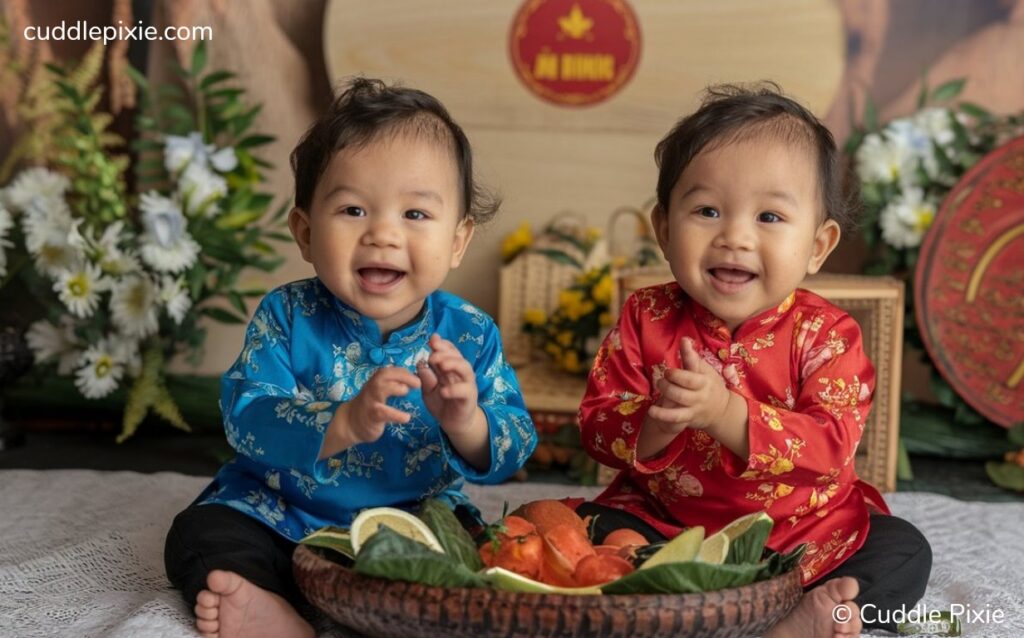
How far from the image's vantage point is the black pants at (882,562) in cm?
154

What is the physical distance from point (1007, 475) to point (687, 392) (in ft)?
5.22

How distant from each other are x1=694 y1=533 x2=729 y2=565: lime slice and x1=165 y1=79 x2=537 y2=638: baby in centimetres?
31

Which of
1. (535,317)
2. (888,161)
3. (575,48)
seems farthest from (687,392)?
(575,48)

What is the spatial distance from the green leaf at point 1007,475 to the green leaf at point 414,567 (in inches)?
70.1

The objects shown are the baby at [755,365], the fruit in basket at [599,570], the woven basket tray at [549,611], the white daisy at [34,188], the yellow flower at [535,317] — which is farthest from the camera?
the yellow flower at [535,317]

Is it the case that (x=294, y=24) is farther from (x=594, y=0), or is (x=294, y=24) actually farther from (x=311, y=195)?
(x=311, y=195)

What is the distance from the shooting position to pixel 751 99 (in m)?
1.56

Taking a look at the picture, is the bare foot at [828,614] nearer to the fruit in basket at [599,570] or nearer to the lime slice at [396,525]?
the fruit in basket at [599,570]

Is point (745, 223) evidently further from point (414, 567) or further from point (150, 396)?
point (150, 396)

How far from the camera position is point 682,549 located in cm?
124

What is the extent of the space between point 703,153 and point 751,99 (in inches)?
4.1

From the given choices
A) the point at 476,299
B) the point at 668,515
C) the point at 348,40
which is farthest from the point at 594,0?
the point at 668,515

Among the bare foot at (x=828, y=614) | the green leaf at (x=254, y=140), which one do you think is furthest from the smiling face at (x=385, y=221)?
the green leaf at (x=254, y=140)

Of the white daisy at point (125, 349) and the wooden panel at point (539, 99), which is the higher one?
the wooden panel at point (539, 99)
